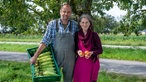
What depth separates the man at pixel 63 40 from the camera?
5.77m

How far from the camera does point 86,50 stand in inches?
224

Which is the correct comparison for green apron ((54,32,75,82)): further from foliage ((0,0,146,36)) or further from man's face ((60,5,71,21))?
foliage ((0,0,146,36))

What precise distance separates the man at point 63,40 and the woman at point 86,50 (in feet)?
0.34

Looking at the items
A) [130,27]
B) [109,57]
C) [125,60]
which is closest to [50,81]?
[130,27]

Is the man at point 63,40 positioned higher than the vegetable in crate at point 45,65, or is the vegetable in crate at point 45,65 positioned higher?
the man at point 63,40

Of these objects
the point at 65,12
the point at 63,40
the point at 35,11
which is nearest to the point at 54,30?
the point at 63,40

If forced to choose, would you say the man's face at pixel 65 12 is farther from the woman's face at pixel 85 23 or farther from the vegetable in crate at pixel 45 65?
the vegetable in crate at pixel 45 65

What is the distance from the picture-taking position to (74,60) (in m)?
5.88

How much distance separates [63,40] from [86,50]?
0.42 m

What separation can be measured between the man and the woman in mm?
105

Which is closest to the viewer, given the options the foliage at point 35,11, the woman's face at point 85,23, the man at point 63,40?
the woman's face at point 85,23

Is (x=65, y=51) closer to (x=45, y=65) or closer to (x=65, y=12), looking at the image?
(x=45, y=65)

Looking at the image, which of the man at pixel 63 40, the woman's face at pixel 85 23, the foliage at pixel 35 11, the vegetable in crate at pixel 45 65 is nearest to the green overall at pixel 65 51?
the man at pixel 63 40

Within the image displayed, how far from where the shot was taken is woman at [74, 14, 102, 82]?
18.6 ft
